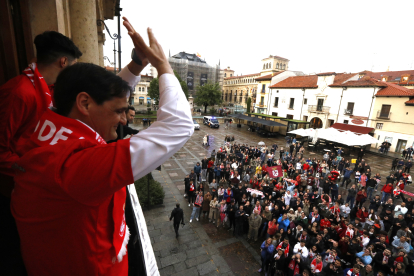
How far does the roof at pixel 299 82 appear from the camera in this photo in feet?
114

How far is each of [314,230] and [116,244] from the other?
323 inches

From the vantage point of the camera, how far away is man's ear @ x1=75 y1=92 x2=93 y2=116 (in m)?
1.03

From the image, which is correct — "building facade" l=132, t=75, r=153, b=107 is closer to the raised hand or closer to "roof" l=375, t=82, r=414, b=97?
"roof" l=375, t=82, r=414, b=97

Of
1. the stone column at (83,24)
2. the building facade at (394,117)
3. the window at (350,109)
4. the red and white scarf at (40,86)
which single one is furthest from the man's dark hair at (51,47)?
the window at (350,109)

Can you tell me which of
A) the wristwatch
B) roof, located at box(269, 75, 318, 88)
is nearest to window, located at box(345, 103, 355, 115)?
roof, located at box(269, 75, 318, 88)

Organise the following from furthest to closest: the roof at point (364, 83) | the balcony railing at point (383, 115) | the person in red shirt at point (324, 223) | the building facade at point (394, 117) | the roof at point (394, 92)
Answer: the roof at point (364, 83) < the balcony railing at point (383, 115) < the roof at point (394, 92) < the building facade at point (394, 117) < the person in red shirt at point (324, 223)

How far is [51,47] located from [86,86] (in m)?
1.36

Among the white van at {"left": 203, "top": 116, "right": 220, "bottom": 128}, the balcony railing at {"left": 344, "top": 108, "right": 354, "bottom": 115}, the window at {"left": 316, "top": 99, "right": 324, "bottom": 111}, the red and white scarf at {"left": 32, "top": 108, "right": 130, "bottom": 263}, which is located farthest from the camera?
Answer: the white van at {"left": 203, "top": 116, "right": 220, "bottom": 128}

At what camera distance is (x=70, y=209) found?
0.94 meters

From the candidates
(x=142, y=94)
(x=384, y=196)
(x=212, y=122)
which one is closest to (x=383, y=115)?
(x=384, y=196)

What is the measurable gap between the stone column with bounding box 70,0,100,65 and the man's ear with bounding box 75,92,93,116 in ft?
13.3

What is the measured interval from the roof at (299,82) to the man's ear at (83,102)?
37.5 metres

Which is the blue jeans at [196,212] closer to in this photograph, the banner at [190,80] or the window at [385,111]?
the window at [385,111]

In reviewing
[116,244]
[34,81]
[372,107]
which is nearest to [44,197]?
[116,244]
